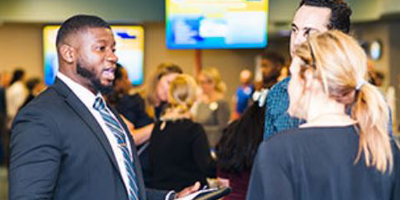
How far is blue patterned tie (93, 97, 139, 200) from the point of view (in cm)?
283

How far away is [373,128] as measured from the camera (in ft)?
6.83

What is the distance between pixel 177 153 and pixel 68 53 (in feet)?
6.43

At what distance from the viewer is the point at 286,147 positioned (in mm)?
2010

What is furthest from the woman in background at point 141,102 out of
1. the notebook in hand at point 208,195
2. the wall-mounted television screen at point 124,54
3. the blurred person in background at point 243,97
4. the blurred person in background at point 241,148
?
the notebook in hand at point 208,195

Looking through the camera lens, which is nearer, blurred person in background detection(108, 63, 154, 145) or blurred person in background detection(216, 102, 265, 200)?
blurred person in background detection(216, 102, 265, 200)

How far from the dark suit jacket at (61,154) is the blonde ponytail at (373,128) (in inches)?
39.7

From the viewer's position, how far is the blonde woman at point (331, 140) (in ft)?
6.61

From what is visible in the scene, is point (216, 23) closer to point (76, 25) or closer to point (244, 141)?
point (244, 141)

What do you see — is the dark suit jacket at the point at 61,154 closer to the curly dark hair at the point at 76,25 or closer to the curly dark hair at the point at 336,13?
the curly dark hair at the point at 76,25

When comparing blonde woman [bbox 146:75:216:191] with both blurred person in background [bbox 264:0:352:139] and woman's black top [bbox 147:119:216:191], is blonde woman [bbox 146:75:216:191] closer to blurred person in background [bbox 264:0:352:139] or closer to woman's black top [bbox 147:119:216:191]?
woman's black top [bbox 147:119:216:191]

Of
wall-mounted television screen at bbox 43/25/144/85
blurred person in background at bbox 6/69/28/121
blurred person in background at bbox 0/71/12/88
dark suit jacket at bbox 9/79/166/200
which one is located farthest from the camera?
blurred person in background at bbox 0/71/12/88

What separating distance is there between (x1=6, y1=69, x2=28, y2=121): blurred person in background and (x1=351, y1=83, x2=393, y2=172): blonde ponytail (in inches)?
406

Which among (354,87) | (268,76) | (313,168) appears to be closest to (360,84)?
(354,87)

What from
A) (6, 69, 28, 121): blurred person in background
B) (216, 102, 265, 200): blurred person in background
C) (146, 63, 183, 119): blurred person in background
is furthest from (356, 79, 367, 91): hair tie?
(6, 69, 28, 121): blurred person in background
